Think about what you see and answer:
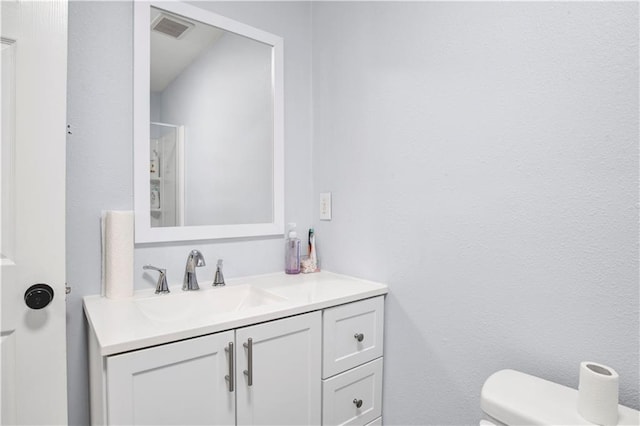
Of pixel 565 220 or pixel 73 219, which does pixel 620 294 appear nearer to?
pixel 565 220

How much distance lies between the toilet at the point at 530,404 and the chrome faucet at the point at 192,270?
0.99m

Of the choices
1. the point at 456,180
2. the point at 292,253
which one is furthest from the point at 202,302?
the point at 456,180

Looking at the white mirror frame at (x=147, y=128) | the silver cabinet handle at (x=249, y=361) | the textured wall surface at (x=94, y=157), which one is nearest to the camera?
the silver cabinet handle at (x=249, y=361)

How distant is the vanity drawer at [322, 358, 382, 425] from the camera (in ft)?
3.87

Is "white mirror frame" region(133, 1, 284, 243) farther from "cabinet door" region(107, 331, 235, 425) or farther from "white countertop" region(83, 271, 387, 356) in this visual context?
"cabinet door" region(107, 331, 235, 425)

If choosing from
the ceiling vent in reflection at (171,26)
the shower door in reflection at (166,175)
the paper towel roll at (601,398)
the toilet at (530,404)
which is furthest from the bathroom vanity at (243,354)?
the ceiling vent in reflection at (171,26)

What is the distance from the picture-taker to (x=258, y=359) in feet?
3.27

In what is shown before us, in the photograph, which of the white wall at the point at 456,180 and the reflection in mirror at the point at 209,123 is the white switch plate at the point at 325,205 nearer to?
the white wall at the point at 456,180

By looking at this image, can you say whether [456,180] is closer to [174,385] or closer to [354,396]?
[354,396]

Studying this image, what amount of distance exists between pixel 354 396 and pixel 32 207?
1.16 m

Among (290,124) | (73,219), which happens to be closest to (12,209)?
(73,219)

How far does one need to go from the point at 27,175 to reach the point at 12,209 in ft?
0.30

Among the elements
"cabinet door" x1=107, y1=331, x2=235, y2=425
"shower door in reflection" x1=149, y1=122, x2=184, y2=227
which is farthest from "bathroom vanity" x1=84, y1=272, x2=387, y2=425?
"shower door in reflection" x1=149, y1=122, x2=184, y2=227

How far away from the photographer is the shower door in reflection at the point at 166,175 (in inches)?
50.1
